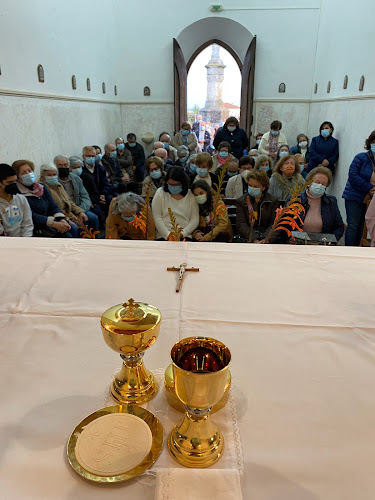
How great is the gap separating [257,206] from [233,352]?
2.39 metres

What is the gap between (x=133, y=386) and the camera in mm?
869

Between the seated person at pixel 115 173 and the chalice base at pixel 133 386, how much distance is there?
562 cm

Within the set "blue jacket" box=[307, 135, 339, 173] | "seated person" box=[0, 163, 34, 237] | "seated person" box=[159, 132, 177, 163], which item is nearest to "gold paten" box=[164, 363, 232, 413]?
"seated person" box=[0, 163, 34, 237]

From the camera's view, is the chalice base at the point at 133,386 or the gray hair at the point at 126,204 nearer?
the chalice base at the point at 133,386

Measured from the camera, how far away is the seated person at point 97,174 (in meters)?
5.57

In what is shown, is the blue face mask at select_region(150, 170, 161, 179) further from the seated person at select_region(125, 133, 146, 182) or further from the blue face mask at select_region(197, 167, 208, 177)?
the seated person at select_region(125, 133, 146, 182)

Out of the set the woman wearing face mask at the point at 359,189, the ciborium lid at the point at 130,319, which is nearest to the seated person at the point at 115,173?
the woman wearing face mask at the point at 359,189

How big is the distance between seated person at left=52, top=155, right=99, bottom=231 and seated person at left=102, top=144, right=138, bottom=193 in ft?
4.45

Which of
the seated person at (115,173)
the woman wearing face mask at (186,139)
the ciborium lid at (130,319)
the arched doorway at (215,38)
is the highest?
the arched doorway at (215,38)

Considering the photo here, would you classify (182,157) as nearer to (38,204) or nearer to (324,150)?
(324,150)

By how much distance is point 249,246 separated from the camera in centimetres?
190

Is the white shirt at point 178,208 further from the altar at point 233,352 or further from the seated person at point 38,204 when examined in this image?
the altar at point 233,352

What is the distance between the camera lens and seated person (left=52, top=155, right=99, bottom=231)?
4.73 meters

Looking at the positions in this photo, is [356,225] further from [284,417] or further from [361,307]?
[284,417]
